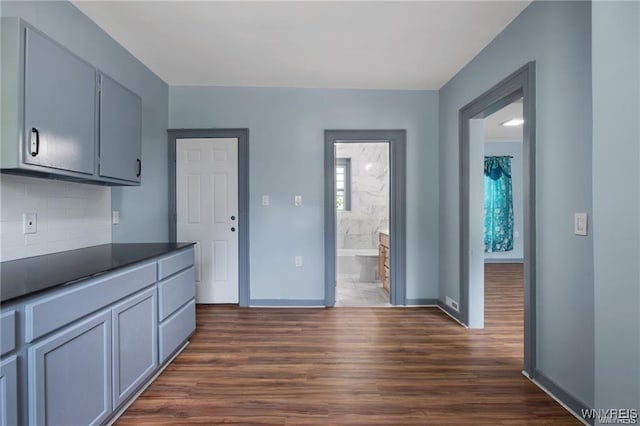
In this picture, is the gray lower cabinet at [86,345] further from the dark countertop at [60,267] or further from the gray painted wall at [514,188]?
the gray painted wall at [514,188]

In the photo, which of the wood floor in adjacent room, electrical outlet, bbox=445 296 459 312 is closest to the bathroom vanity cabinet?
electrical outlet, bbox=445 296 459 312

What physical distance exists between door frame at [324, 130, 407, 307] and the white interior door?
1079 mm

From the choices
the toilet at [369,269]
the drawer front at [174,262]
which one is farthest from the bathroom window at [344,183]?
the drawer front at [174,262]

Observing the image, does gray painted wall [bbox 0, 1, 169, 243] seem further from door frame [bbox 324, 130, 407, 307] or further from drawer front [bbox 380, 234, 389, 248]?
drawer front [bbox 380, 234, 389, 248]

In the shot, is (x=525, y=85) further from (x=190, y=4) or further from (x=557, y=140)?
(x=190, y=4)

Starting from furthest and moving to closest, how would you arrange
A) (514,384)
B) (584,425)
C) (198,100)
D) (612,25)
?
1. (198,100)
2. (514,384)
3. (584,425)
4. (612,25)

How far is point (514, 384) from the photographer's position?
6.76ft

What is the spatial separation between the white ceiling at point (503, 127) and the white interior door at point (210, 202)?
3461mm

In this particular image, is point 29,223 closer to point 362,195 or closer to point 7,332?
point 7,332

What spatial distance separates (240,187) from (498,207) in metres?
5.47

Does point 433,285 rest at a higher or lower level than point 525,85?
lower

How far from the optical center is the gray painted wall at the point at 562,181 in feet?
5.54

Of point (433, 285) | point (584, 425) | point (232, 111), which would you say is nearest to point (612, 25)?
point (584, 425)

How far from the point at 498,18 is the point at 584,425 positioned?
2.64 meters
